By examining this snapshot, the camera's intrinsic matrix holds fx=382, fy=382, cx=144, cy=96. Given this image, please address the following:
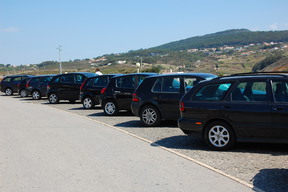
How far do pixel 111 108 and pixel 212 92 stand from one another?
7003 mm

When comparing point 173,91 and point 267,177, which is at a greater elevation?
point 173,91

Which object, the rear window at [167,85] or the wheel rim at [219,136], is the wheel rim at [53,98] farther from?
the wheel rim at [219,136]

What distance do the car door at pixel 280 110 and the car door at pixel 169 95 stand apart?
3.86 metres

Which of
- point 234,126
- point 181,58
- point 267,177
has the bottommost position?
point 267,177

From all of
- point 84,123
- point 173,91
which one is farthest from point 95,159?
point 84,123

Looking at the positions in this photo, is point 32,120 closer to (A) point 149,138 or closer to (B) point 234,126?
(A) point 149,138

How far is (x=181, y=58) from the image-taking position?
390ft

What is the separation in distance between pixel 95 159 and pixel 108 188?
1.96 metres

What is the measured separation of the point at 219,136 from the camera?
7.93m

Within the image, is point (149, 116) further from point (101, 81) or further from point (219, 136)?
point (101, 81)

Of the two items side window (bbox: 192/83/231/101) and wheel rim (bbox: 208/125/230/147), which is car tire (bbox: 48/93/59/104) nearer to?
side window (bbox: 192/83/231/101)

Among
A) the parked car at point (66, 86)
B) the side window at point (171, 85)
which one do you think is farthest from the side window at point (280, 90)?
the parked car at point (66, 86)

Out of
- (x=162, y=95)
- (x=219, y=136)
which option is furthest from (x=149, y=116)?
(x=219, y=136)

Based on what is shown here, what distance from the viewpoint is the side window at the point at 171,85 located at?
11.1m
